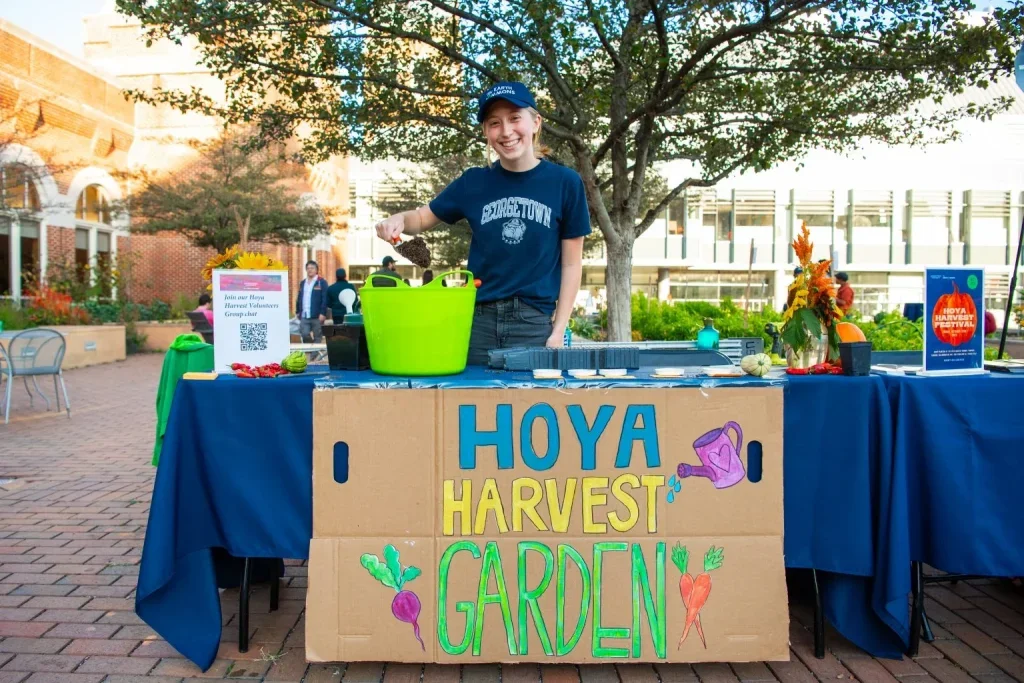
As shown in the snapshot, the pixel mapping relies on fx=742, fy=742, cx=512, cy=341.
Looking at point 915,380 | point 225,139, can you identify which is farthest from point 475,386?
point 225,139

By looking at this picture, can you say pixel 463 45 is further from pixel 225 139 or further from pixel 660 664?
pixel 225 139

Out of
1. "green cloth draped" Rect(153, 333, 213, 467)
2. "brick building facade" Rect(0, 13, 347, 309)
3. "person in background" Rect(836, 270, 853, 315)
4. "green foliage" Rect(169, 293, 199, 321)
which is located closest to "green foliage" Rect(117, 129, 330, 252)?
"brick building facade" Rect(0, 13, 347, 309)

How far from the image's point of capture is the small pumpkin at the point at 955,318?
2760mm

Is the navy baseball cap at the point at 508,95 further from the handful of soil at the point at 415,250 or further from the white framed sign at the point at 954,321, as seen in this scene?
the white framed sign at the point at 954,321

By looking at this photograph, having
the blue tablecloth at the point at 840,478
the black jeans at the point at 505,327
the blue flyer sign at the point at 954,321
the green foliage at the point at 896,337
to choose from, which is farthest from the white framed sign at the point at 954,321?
the green foliage at the point at 896,337

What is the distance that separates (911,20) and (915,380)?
5.42 metres

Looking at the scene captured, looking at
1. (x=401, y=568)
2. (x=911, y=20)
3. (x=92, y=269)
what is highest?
(x=911, y=20)

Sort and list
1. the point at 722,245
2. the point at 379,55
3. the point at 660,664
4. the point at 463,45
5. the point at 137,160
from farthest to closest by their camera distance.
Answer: the point at 722,245 < the point at 137,160 < the point at 379,55 < the point at 463,45 < the point at 660,664

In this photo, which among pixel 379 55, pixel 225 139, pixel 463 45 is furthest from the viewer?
pixel 225 139

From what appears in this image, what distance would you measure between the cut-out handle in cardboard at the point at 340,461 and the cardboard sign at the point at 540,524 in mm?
34

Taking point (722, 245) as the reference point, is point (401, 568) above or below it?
below

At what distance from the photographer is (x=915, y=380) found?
253 cm

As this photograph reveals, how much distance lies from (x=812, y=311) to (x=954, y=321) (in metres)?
0.52

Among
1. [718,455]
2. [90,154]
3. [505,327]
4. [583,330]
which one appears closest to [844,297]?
[505,327]
